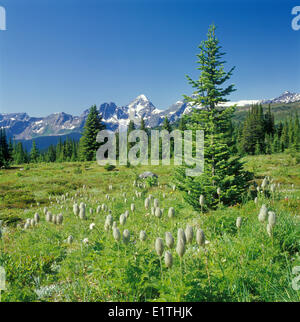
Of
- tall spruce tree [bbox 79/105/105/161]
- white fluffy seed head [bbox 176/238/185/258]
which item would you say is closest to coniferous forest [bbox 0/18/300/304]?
white fluffy seed head [bbox 176/238/185/258]

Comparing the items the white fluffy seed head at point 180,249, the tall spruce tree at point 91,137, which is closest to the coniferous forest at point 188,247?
the white fluffy seed head at point 180,249

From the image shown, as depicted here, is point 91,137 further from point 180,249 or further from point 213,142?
point 180,249

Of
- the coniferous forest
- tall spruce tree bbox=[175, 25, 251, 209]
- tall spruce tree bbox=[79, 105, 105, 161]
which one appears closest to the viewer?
the coniferous forest

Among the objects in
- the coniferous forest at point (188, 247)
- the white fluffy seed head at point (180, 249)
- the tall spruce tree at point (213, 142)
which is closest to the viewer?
the white fluffy seed head at point (180, 249)

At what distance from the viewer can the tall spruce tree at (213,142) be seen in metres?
7.08

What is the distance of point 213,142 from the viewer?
7.38 metres

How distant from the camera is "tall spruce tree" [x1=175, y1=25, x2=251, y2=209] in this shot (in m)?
7.08

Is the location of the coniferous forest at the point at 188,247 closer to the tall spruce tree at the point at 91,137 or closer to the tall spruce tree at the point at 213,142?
the tall spruce tree at the point at 213,142

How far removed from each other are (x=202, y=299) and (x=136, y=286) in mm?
698

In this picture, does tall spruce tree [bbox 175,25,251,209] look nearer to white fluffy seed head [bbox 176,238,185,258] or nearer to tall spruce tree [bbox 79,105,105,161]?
white fluffy seed head [bbox 176,238,185,258]

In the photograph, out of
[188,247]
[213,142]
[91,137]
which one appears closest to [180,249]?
[188,247]
